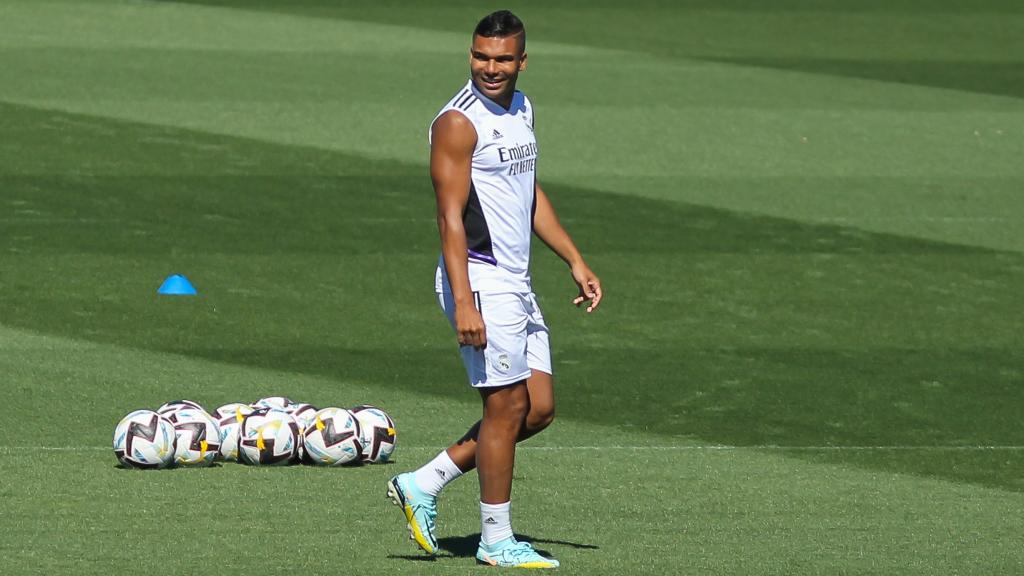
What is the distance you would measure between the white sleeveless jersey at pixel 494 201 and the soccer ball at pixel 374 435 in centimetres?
256

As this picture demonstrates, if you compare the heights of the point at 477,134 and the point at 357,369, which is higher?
the point at 477,134

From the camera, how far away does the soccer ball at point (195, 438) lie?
35.1ft

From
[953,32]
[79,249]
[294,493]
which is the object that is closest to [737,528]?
[294,493]

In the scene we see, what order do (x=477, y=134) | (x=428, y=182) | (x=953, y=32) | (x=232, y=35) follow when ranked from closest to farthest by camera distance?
(x=477, y=134)
(x=428, y=182)
(x=232, y=35)
(x=953, y=32)

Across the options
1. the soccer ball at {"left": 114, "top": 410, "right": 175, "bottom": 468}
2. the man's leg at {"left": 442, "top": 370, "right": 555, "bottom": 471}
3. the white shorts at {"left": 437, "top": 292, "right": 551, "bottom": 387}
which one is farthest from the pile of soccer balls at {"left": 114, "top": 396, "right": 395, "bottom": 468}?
the white shorts at {"left": 437, "top": 292, "right": 551, "bottom": 387}

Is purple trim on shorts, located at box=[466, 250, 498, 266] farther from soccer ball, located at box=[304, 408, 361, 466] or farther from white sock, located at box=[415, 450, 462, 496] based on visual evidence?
soccer ball, located at box=[304, 408, 361, 466]

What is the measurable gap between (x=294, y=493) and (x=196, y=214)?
9186mm

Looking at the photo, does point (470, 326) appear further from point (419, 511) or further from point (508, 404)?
point (419, 511)

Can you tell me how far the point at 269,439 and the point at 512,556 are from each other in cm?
255

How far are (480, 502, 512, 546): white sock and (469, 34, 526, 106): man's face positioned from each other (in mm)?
1686

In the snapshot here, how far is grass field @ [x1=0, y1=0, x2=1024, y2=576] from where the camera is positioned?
9.76 meters

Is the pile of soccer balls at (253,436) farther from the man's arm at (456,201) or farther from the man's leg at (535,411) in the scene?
the man's arm at (456,201)

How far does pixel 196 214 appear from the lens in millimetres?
19078

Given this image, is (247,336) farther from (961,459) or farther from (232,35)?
(232,35)
